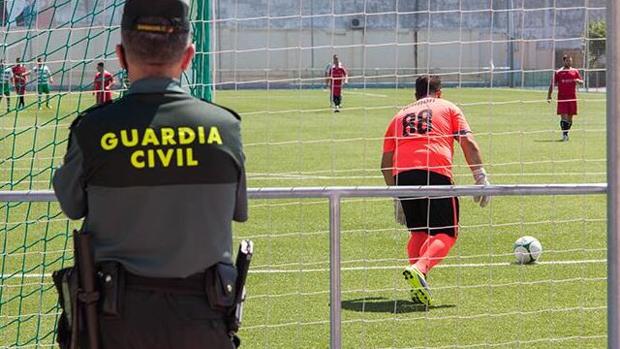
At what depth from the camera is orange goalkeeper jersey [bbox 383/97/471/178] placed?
9.91 m

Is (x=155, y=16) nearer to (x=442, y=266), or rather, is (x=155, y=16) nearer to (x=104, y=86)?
(x=104, y=86)

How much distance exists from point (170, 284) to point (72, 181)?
19.1 inches

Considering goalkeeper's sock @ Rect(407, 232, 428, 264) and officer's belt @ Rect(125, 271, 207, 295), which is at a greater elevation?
officer's belt @ Rect(125, 271, 207, 295)

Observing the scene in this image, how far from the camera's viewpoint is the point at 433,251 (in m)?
9.66

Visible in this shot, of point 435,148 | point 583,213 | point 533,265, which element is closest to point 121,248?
point 435,148

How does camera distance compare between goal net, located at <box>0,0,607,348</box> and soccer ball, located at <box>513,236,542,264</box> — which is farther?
soccer ball, located at <box>513,236,542,264</box>

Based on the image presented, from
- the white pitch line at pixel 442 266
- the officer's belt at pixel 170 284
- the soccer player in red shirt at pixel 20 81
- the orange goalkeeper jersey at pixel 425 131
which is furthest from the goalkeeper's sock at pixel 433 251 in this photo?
the officer's belt at pixel 170 284

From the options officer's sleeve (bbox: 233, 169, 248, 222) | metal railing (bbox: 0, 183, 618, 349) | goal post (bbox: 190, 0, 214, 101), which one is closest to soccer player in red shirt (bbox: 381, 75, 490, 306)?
goal post (bbox: 190, 0, 214, 101)

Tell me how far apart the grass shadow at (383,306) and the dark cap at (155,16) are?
18.0 ft

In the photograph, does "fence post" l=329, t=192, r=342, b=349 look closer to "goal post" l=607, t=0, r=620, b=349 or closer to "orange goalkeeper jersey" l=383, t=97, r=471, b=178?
"goal post" l=607, t=0, r=620, b=349

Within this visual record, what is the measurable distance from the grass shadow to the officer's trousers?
534 centimetres

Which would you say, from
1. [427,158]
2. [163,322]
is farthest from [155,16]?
[427,158]

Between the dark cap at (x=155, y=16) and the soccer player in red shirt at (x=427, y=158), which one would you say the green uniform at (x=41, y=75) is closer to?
the soccer player in red shirt at (x=427, y=158)

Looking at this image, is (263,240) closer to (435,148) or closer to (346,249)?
(346,249)
